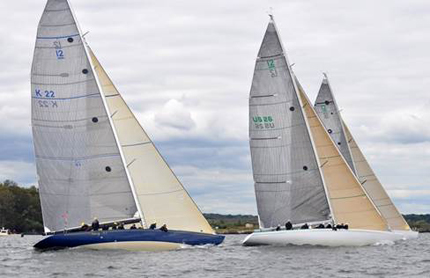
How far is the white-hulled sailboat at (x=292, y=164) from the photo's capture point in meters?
56.7

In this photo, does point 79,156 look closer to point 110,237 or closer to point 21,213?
point 110,237

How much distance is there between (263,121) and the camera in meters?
57.8

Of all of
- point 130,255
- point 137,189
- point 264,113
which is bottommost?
point 130,255

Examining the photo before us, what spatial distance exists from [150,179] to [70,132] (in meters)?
4.83

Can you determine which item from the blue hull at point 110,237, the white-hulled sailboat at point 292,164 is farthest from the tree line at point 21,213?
the blue hull at point 110,237

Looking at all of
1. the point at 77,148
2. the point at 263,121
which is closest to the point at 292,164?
the point at 263,121

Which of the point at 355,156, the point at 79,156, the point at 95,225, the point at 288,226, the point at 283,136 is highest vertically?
the point at 355,156

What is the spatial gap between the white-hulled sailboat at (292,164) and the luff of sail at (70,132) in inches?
388

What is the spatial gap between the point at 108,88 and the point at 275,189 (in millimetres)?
11587

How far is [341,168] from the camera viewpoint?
5725cm

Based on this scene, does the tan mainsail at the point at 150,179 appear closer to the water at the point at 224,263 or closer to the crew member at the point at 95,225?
the water at the point at 224,263

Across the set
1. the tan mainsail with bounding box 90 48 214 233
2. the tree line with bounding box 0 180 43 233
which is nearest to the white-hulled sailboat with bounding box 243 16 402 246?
the tan mainsail with bounding box 90 48 214 233

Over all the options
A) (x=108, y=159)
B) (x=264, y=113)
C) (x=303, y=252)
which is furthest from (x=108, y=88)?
(x=303, y=252)

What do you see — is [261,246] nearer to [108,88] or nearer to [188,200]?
[188,200]
